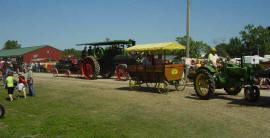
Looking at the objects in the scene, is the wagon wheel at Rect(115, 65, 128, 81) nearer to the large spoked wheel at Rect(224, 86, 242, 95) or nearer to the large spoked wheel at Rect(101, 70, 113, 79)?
the large spoked wheel at Rect(101, 70, 113, 79)

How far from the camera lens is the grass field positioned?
521cm

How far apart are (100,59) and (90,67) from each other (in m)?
0.99

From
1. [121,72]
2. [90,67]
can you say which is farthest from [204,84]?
[90,67]

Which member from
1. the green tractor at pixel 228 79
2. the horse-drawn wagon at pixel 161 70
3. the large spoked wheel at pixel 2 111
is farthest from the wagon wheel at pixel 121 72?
the large spoked wheel at pixel 2 111

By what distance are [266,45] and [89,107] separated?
196 feet

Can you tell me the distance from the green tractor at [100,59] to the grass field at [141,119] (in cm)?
964

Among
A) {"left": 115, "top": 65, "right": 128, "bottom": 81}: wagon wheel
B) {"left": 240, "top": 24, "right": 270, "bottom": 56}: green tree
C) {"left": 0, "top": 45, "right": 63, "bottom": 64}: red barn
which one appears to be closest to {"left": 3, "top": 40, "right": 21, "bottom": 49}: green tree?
{"left": 0, "top": 45, "right": 63, "bottom": 64}: red barn

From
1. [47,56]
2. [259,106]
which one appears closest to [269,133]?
[259,106]

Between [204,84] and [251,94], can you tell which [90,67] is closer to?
[204,84]

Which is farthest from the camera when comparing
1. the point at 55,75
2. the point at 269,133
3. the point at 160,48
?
the point at 55,75

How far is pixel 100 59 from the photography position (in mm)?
19500

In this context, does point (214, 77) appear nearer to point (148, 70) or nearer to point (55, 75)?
point (148, 70)

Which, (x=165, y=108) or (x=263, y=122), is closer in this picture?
(x=263, y=122)

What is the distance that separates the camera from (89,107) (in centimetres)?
815
